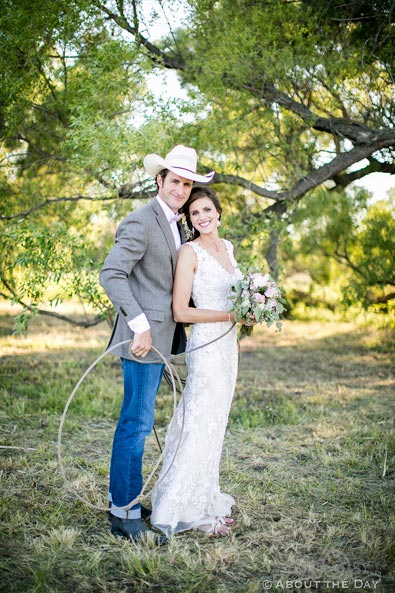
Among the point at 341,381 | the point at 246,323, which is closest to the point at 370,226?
the point at 341,381

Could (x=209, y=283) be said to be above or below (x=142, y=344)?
above

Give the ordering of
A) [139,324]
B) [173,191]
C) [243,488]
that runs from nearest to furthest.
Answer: [139,324] → [173,191] → [243,488]

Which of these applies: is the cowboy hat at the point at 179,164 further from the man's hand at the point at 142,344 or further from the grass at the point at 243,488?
the grass at the point at 243,488

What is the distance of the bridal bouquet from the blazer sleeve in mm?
636

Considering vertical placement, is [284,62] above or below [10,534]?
above

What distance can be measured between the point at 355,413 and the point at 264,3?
15.0 feet

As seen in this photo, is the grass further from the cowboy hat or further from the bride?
the cowboy hat

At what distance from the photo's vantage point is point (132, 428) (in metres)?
3.31

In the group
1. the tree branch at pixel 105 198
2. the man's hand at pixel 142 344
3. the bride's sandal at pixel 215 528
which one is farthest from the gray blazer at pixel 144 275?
the tree branch at pixel 105 198

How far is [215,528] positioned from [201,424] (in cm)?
63

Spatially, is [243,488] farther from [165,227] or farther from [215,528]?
[165,227]

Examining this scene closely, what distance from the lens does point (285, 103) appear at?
20.6 feet

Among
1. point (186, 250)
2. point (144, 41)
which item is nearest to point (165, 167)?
point (186, 250)

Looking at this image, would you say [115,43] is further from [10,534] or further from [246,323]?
[10,534]
